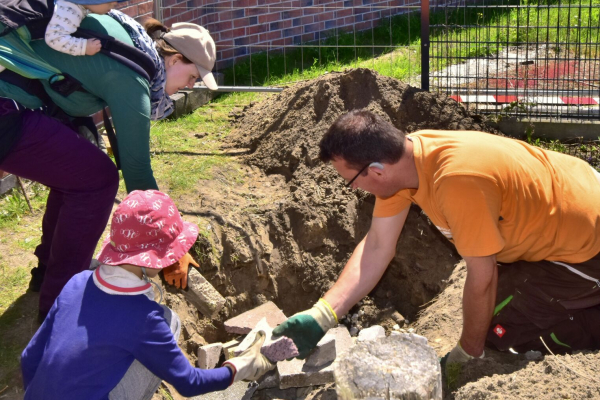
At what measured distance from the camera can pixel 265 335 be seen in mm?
3156

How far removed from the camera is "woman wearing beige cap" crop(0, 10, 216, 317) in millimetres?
3045

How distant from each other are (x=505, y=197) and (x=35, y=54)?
225 cm

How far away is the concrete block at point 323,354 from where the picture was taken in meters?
3.41

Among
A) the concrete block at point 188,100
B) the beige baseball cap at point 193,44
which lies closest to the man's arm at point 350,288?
the beige baseball cap at point 193,44

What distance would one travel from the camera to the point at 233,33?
7.55 m

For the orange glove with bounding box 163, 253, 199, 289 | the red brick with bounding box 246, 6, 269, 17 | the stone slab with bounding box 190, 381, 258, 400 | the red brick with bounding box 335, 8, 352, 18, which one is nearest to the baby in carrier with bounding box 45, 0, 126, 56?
the orange glove with bounding box 163, 253, 199, 289

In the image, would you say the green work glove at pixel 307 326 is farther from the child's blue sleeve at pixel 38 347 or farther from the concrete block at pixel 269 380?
the child's blue sleeve at pixel 38 347

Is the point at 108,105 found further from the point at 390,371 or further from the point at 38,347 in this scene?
the point at 390,371

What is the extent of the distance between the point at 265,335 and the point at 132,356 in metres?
0.82

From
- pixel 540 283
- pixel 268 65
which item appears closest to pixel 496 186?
pixel 540 283

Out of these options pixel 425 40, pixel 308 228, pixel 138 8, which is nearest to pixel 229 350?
pixel 308 228

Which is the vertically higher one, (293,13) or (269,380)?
(293,13)

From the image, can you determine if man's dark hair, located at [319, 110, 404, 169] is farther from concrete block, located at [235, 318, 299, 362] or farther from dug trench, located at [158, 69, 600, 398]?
dug trench, located at [158, 69, 600, 398]

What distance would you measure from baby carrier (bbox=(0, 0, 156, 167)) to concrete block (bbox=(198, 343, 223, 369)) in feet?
5.14
